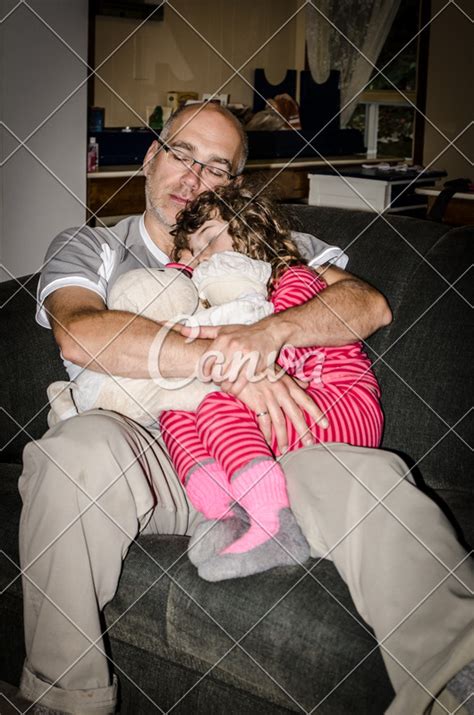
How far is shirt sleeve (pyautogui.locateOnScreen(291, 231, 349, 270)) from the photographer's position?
65.2 inches

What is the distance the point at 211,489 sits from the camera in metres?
1.24

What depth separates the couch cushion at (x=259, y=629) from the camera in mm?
1070

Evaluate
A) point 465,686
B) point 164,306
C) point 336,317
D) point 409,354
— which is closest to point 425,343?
point 409,354

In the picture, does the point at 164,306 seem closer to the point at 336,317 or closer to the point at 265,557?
the point at 336,317

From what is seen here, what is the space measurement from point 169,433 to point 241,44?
14.3 feet

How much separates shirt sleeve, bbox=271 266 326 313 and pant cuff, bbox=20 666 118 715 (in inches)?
28.1

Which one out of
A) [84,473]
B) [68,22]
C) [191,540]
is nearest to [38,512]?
[84,473]

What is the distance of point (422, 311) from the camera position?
1593mm

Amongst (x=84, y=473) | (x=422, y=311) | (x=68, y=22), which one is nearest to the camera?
(x=84, y=473)

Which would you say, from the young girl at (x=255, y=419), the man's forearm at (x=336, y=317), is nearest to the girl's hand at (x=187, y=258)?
the young girl at (x=255, y=419)

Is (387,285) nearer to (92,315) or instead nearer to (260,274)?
(260,274)

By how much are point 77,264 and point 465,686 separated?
985 mm

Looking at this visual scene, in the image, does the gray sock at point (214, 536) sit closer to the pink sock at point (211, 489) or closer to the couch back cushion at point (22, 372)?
the pink sock at point (211, 489)

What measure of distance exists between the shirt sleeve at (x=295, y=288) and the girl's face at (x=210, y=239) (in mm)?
126
